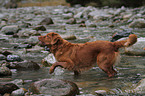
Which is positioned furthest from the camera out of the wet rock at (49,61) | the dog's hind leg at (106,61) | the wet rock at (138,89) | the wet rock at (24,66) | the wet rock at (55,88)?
the wet rock at (49,61)

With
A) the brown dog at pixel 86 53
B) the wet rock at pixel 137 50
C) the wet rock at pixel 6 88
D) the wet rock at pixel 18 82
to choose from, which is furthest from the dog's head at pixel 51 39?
the wet rock at pixel 137 50

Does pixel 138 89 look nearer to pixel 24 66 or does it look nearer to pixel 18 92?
pixel 18 92

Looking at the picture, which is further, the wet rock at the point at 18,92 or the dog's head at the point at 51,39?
the dog's head at the point at 51,39

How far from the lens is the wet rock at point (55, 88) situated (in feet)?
13.4

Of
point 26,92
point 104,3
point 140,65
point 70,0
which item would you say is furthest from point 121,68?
point 70,0

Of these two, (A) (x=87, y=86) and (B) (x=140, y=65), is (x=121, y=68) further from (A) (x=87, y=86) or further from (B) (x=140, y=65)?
(A) (x=87, y=86)

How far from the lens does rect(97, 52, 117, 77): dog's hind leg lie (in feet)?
17.2

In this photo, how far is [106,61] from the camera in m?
5.25

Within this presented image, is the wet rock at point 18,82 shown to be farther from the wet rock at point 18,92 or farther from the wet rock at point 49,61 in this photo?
the wet rock at point 49,61

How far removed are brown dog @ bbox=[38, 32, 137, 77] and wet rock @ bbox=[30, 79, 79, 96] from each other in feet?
3.66

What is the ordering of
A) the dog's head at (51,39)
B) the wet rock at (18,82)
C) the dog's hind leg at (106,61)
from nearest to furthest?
the wet rock at (18,82) < the dog's hind leg at (106,61) < the dog's head at (51,39)

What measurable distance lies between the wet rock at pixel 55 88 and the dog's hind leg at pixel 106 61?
123 cm

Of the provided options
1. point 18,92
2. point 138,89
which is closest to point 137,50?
point 138,89

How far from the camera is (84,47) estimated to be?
217 inches
